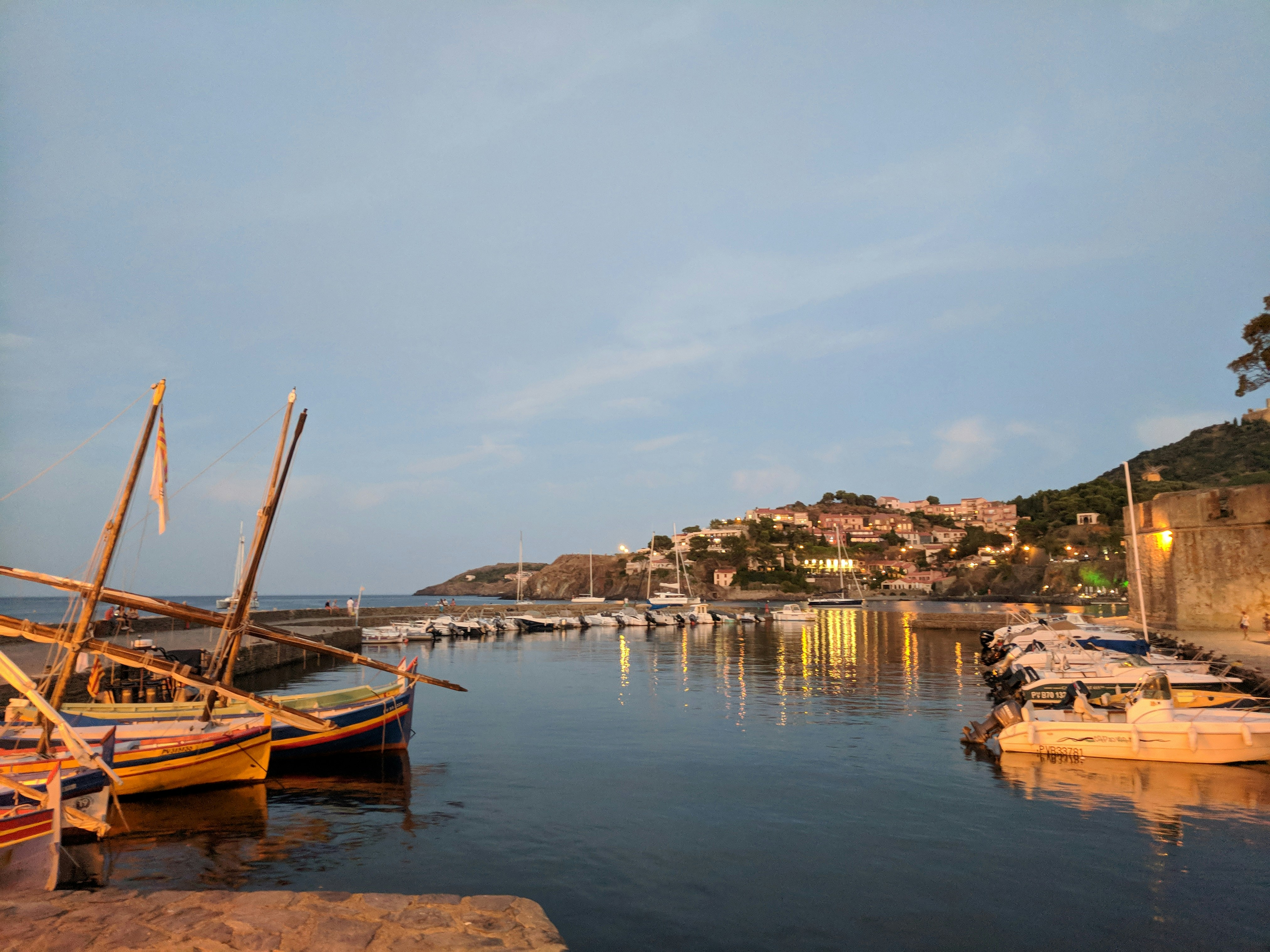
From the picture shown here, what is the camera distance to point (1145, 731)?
1634 cm

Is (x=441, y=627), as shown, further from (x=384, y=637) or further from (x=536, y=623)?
(x=536, y=623)

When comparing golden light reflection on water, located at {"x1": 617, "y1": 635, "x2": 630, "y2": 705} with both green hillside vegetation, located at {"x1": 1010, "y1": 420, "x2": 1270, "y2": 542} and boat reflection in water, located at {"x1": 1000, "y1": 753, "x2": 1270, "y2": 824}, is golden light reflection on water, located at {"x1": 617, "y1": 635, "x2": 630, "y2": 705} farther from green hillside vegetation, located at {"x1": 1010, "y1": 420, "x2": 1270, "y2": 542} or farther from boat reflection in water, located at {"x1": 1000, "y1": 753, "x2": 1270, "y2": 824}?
green hillside vegetation, located at {"x1": 1010, "y1": 420, "x2": 1270, "y2": 542}

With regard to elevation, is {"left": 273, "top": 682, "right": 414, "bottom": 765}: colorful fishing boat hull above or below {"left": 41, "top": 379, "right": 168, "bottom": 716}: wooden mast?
below

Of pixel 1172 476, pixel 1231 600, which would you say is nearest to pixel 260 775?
pixel 1231 600

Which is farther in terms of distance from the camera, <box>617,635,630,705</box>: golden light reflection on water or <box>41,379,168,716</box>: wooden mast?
<box>617,635,630,705</box>: golden light reflection on water

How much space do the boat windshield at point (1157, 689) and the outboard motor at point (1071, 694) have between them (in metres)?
1.43

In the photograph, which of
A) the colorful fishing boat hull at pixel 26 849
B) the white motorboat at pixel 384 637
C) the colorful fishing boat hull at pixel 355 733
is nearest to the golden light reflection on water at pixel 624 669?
the colorful fishing boat hull at pixel 355 733

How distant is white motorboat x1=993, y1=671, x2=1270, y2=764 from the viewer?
51.5 ft

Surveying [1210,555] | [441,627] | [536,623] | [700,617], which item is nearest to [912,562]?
[700,617]

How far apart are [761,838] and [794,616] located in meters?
71.1

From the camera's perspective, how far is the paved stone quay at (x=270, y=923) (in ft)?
17.3

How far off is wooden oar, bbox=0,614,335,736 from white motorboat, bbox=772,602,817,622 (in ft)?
230

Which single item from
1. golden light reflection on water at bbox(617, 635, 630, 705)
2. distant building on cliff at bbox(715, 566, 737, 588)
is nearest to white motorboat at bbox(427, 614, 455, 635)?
golden light reflection on water at bbox(617, 635, 630, 705)

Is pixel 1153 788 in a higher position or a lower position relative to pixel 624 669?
higher
